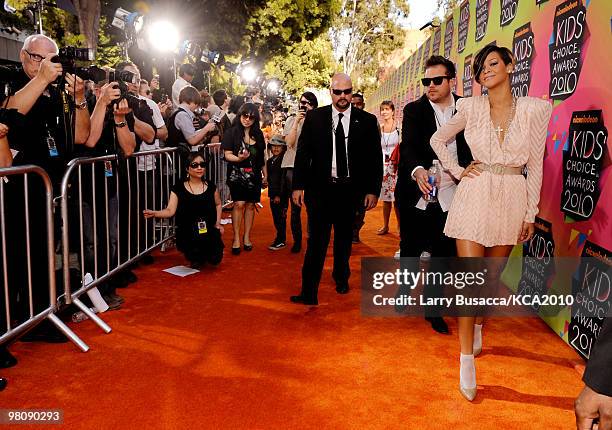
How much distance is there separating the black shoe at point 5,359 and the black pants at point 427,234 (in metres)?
3.10

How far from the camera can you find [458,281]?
4.55 metres

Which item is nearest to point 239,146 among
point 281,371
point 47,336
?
point 47,336

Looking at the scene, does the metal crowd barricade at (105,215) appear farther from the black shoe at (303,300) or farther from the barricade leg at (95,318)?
the black shoe at (303,300)

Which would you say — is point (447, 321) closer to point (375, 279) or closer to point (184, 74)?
point (375, 279)

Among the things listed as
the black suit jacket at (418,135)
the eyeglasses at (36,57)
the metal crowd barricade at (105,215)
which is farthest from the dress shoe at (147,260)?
the black suit jacket at (418,135)

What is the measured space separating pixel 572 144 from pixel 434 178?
1202mm

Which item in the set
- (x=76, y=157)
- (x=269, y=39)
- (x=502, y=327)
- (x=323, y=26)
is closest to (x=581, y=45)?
(x=502, y=327)

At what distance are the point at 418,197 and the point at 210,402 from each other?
232cm

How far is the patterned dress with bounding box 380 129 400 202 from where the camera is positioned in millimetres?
8031

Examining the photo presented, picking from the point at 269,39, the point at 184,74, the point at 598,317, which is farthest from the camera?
the point at 269,39

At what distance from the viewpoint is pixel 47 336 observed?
413 cm

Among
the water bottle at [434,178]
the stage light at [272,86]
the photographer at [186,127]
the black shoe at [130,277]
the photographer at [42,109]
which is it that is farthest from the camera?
the stage light at [272,86]

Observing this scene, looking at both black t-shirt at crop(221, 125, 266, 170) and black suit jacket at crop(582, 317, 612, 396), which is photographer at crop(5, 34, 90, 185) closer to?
black t-shirt at crop(221, 125, 266, 170)

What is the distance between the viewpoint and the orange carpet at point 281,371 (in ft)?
10.2
